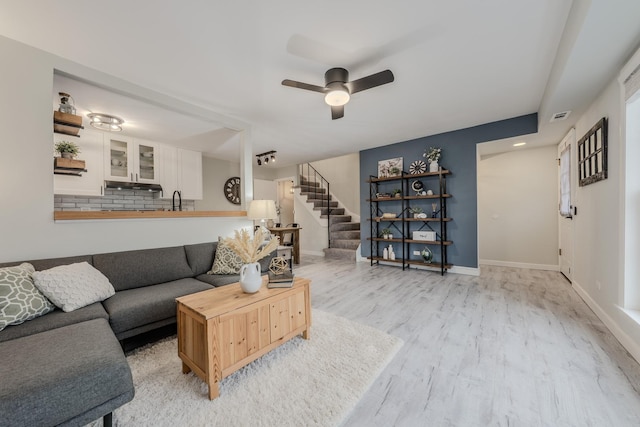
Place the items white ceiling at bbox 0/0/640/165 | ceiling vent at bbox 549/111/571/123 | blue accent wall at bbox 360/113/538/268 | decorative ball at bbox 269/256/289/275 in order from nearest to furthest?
white ceiling at bbox 0/0/640/165, decorative ball at bbox 269/256/289/275, ceiling vent at bbox 549/111/571/123, blue accent wall at bbox 360/113/538/268

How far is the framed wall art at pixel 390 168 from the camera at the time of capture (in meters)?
5.10

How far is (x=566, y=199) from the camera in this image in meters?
3.84

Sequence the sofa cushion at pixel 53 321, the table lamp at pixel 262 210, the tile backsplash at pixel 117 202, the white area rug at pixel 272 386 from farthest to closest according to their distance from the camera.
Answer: the tile backsplash at pixel 117 202 → the table lamp at pixel 262 210 → the sofa cushion at pixel 53 321 → the white area rug at pixel 272 386

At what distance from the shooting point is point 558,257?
448 cm

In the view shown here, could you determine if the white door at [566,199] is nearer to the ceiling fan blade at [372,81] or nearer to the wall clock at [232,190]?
the ceiling fan blade at [372,81]

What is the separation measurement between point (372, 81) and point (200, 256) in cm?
271

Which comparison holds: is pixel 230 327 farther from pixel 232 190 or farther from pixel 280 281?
pixel 232 190

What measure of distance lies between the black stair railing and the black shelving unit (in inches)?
82.2

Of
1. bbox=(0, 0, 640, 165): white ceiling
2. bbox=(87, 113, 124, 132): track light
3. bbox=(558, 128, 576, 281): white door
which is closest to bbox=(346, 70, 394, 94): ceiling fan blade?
bbox=(0, 0, 640, 165): white ceiling

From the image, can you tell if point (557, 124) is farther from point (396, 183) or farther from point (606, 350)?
point (606, 350)

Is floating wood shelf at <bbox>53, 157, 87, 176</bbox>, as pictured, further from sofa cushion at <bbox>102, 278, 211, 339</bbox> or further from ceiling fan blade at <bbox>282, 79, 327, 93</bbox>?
ceiling fan blade at <bbox>282, 79, 327, 93</bbox>

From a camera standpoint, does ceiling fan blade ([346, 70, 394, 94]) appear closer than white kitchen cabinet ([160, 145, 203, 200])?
Yes

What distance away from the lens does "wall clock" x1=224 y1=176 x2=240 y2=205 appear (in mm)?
6422

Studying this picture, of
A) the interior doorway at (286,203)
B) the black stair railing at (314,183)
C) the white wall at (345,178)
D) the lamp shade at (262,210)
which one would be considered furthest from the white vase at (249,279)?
the interior doorway at (286,203)
